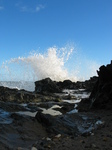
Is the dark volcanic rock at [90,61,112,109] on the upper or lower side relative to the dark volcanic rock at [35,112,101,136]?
upper

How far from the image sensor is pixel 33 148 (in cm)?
962

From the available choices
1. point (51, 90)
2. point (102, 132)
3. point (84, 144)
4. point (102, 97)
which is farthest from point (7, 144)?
point (51, 90)

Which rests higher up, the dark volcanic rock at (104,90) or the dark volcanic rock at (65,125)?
the dark volcanic rock at (104,90)

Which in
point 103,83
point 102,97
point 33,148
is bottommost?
point 33,148

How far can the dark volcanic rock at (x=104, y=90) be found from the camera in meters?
21.5

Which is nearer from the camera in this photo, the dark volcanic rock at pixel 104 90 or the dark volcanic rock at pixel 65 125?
the dark volcanic rock at pixel 65 125

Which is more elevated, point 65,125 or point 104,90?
point 104,90

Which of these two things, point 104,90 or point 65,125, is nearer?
point 65,125

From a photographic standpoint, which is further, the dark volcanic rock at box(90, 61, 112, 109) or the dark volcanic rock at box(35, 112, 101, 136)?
the dark volcanic rock at box(90, 61, 112, 109)

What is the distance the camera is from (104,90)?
892 inches

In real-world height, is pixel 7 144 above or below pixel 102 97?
below

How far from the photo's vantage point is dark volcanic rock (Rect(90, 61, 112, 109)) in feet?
70.7

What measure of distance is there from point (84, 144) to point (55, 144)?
137cm

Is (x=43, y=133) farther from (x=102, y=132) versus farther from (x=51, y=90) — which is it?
(x=51, y=90)
